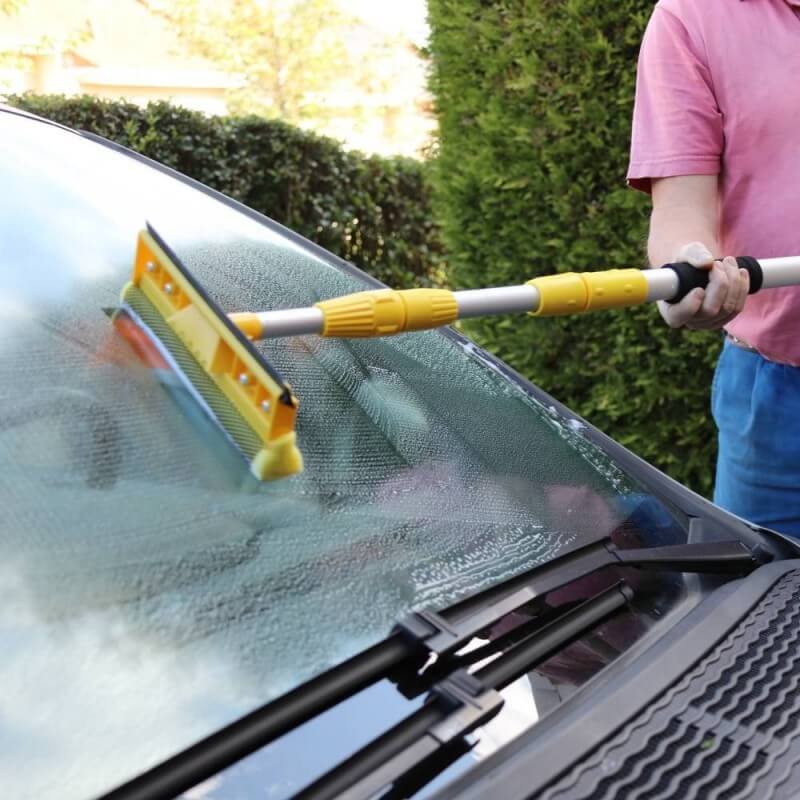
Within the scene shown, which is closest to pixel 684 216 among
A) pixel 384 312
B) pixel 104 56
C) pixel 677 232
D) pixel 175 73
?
pixel 677 232

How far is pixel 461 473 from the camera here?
1.42 m

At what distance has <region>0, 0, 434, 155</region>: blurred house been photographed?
1638cm

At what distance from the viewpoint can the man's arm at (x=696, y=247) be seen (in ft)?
5.36

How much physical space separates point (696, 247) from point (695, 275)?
0.06 m

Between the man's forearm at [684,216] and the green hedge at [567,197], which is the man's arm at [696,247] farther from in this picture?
the green hedge at [567,197]

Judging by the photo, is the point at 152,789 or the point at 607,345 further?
the point at 607,345

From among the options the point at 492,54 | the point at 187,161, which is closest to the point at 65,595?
the point at 492,54

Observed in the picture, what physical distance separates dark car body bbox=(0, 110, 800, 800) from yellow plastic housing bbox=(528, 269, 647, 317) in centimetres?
22

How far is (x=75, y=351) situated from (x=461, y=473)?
1.75 ft

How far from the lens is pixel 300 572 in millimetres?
1104

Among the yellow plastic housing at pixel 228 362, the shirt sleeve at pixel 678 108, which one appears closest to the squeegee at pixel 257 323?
the yellow plastic housing at pixel 228 362

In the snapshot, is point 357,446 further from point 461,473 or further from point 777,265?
point 777,265

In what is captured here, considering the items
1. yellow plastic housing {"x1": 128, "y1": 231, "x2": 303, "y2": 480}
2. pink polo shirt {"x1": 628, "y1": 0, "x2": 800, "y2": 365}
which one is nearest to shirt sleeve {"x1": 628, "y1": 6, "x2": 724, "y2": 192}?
pink polo shirt {"x1": 628, "y1": 0, "x2": 800, "y2": 365}

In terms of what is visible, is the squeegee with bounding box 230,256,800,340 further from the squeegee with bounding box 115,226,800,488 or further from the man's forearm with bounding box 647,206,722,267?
the man's forearm with bounding box 647,206,722,267
